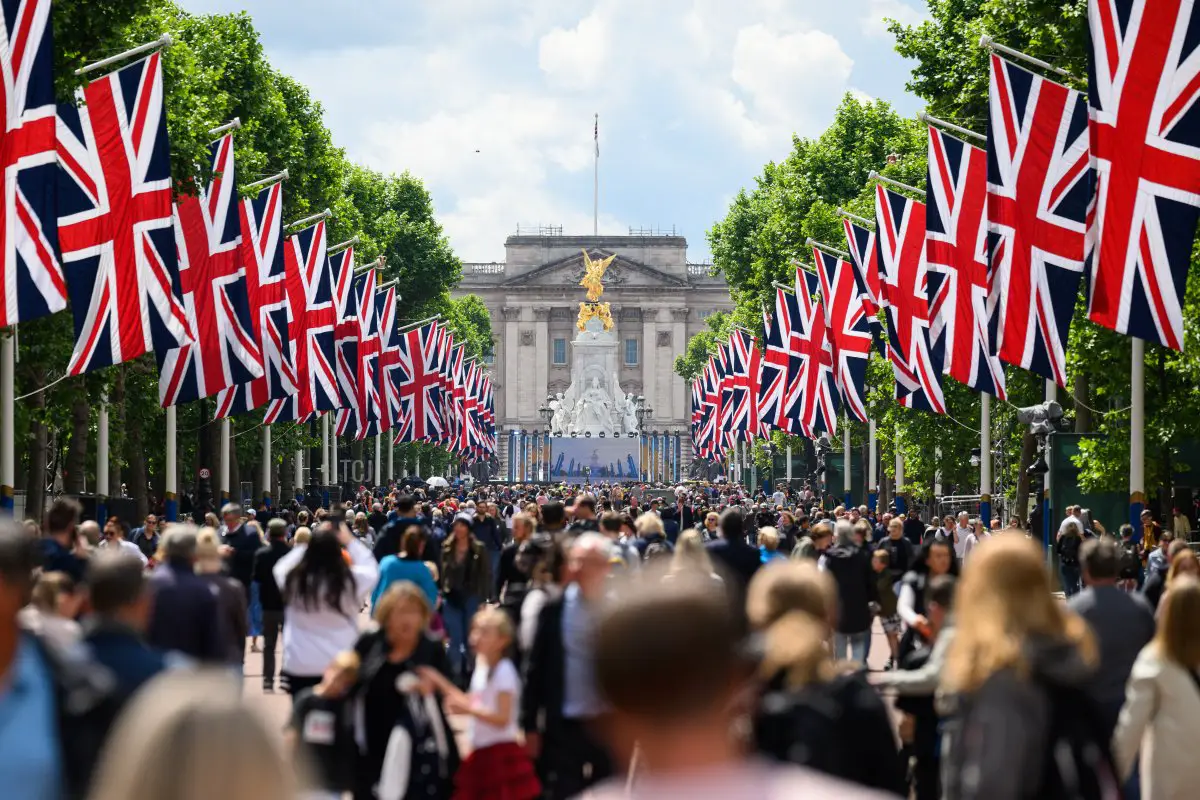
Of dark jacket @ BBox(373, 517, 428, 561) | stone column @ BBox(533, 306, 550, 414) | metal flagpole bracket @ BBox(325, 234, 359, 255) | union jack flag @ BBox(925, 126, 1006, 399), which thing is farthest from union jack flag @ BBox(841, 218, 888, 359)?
stone column @ BBox(533, 306, 550, 414)

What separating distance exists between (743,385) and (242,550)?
42.5 metres

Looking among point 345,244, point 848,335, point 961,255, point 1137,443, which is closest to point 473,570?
point 1137,443

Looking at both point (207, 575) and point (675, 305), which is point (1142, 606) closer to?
point (207, 575)

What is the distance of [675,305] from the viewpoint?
512ft

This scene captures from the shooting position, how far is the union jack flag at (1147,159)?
17.4 metres

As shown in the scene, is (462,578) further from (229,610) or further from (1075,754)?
(1075,754)

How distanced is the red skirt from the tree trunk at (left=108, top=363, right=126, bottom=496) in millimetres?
25642

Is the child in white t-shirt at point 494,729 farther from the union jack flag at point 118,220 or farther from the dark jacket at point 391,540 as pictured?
the union jack flag at point 118,220

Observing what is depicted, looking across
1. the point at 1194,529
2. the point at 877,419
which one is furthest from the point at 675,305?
the point at 1194,529

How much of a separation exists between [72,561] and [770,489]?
233 ft

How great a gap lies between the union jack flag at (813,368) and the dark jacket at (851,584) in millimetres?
21656

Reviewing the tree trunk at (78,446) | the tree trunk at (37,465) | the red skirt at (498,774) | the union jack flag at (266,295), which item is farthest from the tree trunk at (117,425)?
the red skirt at (498,774)

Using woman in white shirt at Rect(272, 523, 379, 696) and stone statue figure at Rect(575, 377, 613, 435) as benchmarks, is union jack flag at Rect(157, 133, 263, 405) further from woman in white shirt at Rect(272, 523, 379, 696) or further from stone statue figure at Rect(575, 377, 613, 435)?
stone statue figure at Rect(575, 377, 613, 435)

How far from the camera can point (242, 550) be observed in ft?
58.5
